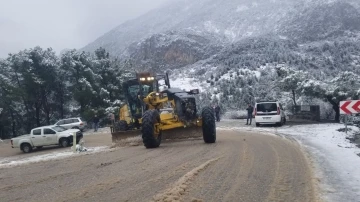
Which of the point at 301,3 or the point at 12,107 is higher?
the point at 301,3

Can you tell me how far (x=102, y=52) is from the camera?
47.5m

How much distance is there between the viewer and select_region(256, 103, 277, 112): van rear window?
27125 mm

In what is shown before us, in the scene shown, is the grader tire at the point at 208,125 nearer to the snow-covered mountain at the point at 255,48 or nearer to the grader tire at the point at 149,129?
the grader tire at the point at 149,129

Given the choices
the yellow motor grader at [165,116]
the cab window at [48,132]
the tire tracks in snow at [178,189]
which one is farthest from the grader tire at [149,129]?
the cab window at [48,132]

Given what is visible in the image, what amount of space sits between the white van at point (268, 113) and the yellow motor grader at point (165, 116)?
11.1 m

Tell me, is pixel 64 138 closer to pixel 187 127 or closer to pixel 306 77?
pixel 187 127

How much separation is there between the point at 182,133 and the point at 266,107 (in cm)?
1234

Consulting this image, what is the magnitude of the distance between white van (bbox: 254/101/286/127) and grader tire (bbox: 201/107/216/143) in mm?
12395

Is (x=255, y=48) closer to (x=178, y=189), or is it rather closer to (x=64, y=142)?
(x=64, y=142)

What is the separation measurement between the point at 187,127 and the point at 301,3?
93.6m

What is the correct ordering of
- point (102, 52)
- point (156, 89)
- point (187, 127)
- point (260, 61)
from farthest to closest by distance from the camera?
1. point (260, 61)
2. point (102, 52)
3. point (156, 89)
4. point (187, 127)

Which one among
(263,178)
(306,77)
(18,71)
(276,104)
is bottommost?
(263,178)

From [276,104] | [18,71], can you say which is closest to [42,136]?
[276,104]

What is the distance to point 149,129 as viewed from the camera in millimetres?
14344
